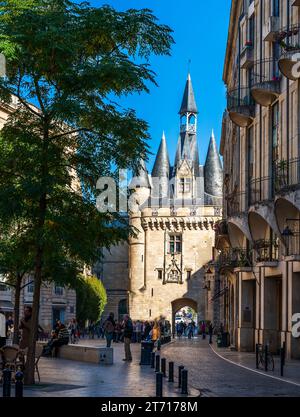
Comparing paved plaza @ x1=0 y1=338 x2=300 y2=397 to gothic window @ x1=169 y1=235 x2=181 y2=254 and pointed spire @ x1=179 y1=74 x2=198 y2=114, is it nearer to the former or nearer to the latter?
gothic window @ x1=169 y1=235 x2=181 y2=254

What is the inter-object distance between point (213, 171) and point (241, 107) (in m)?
66.9

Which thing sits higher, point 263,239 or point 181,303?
point 263,239

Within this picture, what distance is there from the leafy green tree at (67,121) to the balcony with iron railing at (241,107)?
21.1 m

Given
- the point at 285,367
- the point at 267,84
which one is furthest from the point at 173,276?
the point at 285,367

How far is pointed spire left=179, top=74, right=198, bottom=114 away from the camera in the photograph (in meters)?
117

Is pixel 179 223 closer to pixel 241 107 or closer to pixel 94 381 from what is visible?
pixel 241 107

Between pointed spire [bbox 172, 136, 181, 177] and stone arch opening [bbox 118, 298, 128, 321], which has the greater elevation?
pointed spire [bbox 172, 136, 181, 177]

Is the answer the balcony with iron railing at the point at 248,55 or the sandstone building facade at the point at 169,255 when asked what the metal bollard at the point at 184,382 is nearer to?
the balcony with iron railing at the point at 248,55

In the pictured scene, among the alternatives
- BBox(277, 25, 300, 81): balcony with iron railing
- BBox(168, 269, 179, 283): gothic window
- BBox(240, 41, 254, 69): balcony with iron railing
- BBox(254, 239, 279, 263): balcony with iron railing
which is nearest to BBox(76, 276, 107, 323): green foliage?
BBox(168, 269, 179, 283): gothic window

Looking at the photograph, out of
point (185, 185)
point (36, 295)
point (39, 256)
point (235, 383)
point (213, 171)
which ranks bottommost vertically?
point (235, 383)

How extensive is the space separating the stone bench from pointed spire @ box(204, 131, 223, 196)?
75.1 metres

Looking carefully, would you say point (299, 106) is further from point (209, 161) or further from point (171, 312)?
point (209, 161)

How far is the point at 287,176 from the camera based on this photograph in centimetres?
3234

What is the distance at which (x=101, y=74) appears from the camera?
19.5 m
